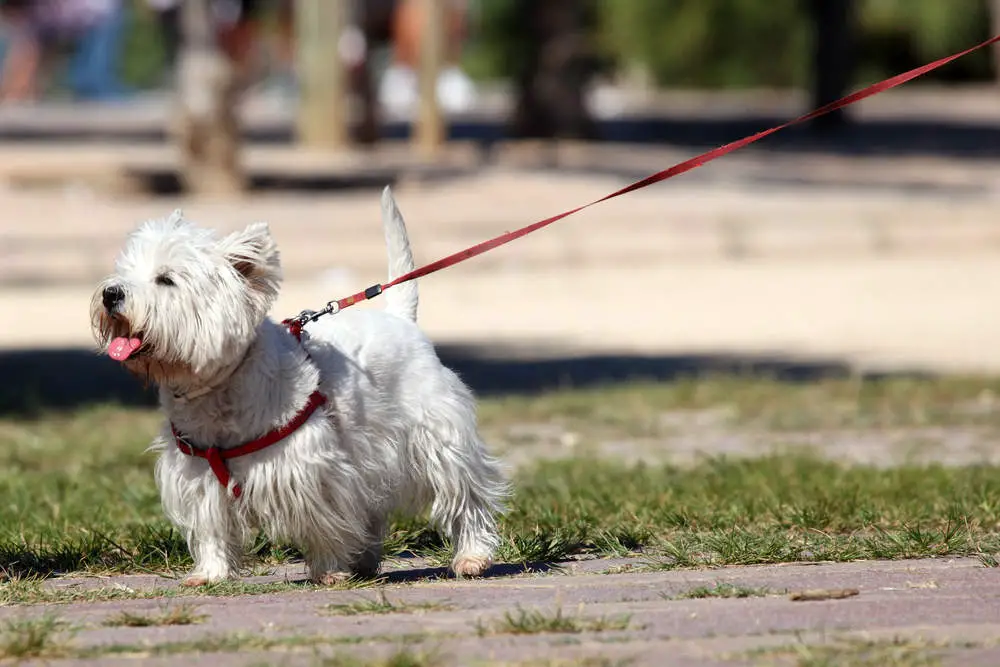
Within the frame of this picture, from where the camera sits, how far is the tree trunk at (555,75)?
25.8 metres

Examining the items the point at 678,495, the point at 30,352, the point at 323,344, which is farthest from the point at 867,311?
the point at 323,344

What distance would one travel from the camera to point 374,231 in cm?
1655

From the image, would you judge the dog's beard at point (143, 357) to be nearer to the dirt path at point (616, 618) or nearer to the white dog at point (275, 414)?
the white dog at point (275, 414)

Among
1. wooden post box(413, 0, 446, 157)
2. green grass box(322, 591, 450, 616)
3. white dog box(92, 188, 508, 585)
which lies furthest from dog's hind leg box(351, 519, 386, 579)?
wooden post box(413, 0, 446, 157)

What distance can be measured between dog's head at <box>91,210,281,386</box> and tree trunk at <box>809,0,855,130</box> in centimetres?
2611

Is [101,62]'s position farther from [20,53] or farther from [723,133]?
[723,133]

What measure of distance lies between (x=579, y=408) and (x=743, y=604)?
16.8 feet

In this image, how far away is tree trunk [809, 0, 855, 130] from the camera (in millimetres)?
30406

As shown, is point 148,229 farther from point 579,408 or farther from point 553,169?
point 553,169

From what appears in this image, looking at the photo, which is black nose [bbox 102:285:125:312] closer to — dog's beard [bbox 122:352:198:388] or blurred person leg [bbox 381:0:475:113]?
dog's beard [bbox 122:352:198:388]

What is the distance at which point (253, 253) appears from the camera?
5.04 m

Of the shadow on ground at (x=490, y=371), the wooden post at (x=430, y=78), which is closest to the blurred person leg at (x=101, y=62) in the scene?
the wooden post at (x=430, y=78)

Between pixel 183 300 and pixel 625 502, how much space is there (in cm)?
228

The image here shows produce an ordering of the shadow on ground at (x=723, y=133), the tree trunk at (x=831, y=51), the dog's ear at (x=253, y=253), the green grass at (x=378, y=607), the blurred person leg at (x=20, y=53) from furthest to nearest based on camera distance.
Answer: the blurred person leg at (x=20, y=53) → the tree trunk at (x=831, y=51) → the shadow on ground at (x=723, y=133) → the dog's ear at (x=253, y=253) → the green grass at (x=378, y=607)
